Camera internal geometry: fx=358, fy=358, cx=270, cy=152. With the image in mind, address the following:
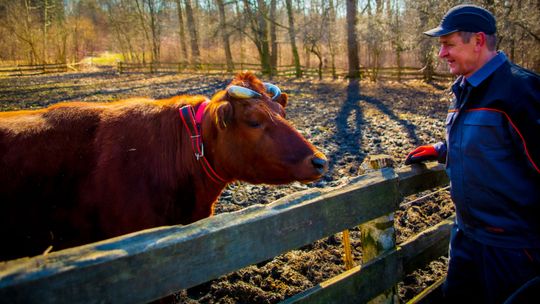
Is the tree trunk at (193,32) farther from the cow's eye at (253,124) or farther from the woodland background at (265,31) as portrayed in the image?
the cow's eye at (253,124)

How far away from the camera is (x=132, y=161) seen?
3006 millimetres

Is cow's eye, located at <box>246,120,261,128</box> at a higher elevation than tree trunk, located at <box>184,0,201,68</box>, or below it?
below

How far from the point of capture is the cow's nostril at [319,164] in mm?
3016

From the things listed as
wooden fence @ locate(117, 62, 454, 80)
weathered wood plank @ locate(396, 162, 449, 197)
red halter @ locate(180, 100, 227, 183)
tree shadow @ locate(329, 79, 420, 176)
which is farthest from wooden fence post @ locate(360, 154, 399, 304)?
wooden fence @ locate(117, 62, 454, 80)

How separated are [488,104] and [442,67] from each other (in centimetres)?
2354

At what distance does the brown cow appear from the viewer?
9.18 feet

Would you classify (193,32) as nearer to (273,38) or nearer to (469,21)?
(273,38)

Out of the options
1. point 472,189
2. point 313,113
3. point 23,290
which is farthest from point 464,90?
point 313,113

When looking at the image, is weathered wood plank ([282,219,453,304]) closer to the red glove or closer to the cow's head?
the red glove

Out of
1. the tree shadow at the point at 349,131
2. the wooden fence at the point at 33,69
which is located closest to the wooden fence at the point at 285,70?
the wooden fence at the point at 33,69

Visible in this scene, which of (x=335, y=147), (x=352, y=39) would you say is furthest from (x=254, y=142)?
(x=352, y=39)

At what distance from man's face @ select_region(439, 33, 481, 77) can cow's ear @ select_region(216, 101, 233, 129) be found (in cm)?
167

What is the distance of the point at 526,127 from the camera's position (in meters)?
1.99

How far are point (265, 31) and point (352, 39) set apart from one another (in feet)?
26.2
